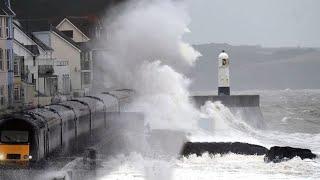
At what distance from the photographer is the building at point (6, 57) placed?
27875 mm

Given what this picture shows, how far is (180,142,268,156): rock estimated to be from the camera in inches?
988

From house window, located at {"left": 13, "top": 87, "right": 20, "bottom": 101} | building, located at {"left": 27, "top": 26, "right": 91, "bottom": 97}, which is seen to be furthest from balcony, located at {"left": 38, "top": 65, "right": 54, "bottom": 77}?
house window, located at {"left": 13, "top": 87, "right": 20, "bottom": 101}

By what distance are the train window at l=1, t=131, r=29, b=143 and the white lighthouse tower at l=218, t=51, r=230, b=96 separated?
24.6 metres

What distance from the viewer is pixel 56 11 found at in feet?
132

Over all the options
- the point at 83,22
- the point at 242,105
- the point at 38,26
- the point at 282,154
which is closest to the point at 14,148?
the point at 282,154

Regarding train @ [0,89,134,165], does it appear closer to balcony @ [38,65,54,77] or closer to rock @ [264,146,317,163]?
rock @ [264,146,317,163]

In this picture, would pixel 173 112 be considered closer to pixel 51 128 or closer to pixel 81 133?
pixel 81 133

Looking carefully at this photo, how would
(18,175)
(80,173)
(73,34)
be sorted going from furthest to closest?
(73,34)
(80,173)
(18,175)

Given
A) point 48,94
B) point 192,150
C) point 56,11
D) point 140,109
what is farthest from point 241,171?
point 56,11

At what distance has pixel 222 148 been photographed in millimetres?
25719

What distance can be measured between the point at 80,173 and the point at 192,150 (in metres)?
8.60

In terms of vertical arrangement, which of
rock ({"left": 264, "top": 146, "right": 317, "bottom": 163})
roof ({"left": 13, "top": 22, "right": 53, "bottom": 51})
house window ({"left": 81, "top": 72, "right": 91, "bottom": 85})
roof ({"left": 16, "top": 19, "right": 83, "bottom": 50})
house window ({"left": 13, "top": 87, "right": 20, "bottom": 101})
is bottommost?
rock ({"left": 264, "top": 146, "right": 317, "bottom": 163})

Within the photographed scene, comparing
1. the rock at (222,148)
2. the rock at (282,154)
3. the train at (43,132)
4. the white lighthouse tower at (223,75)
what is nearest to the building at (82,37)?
the white lighthouse tower at (223,75)

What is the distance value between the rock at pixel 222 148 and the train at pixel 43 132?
5.74 meters
